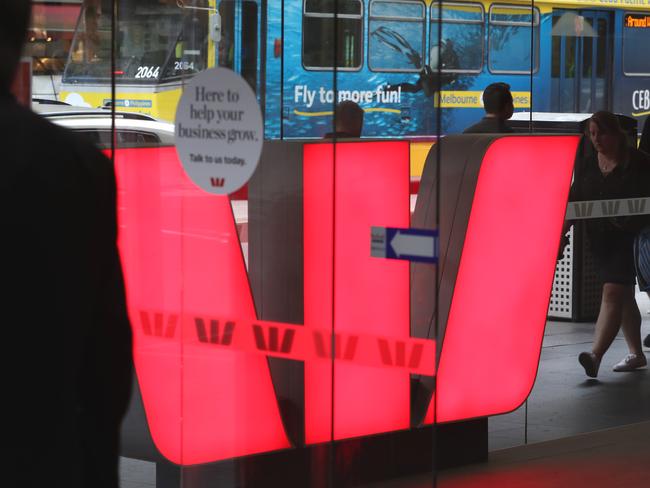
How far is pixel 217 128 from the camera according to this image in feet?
15.8

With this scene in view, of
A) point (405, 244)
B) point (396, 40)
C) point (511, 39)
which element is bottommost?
point (405, 244)

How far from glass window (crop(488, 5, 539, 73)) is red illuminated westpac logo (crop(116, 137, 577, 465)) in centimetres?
109

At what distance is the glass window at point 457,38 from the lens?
570 centimetres

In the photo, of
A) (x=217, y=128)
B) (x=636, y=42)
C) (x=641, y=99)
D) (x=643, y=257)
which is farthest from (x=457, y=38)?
(x=636, y=42)

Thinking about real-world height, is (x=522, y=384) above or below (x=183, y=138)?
below

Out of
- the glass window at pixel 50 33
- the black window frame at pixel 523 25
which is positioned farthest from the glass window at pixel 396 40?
the glass window at pixel 50 33

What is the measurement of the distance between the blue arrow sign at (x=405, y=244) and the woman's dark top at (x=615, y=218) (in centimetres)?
297

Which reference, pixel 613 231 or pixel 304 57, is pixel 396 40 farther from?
pixel 613 231

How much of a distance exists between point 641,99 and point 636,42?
3.16 ft

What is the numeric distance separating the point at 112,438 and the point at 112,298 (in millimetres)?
250

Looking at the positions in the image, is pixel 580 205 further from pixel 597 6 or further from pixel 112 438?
pixel 112 438

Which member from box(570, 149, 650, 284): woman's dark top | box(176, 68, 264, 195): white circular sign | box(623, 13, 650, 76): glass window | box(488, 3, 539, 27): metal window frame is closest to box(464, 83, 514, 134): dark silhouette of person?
box(488, 3, 539, 27): metal window frame

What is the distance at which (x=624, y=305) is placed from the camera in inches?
337

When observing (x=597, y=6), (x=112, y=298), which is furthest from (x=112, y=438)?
(x=597, y=6)
